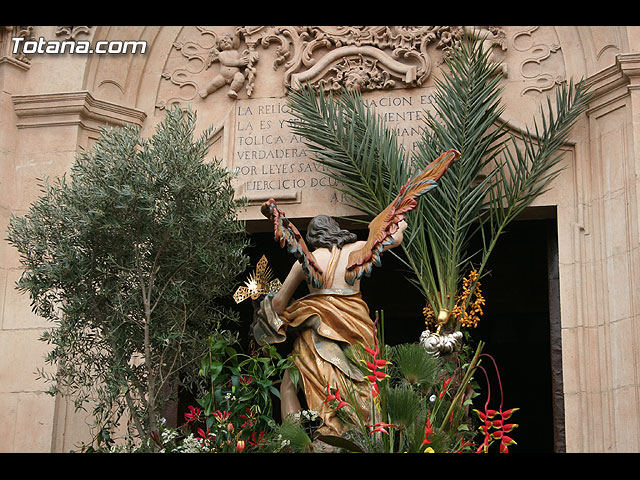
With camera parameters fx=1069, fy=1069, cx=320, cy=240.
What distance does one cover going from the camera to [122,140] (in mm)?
9656

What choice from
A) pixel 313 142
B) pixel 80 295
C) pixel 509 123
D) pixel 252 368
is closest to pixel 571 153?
pixel 509 123

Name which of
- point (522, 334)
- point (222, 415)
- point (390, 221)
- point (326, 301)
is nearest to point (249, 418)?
point (222, 415)

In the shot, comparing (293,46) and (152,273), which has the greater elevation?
(293,46)

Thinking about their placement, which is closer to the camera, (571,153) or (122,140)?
(122,140)

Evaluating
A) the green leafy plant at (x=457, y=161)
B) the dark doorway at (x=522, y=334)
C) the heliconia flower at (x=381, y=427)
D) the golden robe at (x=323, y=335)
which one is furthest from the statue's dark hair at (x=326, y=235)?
the dark doorway at (x=522, y=334)

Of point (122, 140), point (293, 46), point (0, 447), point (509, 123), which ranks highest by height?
point (293, 46)

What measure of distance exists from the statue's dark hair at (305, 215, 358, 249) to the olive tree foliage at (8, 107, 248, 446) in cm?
73

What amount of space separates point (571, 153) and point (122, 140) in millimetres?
4574

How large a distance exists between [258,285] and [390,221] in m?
1.43

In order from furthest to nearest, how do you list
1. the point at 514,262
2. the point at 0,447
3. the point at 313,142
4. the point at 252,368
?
the point at 514,262 → the point at 313,142 → the point at 0,447 → the point at 252,368

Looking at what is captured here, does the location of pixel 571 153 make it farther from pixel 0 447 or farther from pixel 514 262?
pixel 0 447

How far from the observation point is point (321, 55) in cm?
1185

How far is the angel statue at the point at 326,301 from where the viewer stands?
356 inches

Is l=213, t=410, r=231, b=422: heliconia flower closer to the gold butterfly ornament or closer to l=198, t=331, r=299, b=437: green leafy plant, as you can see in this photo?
l=198, t=331, r=299, b=437: green leafy plant
